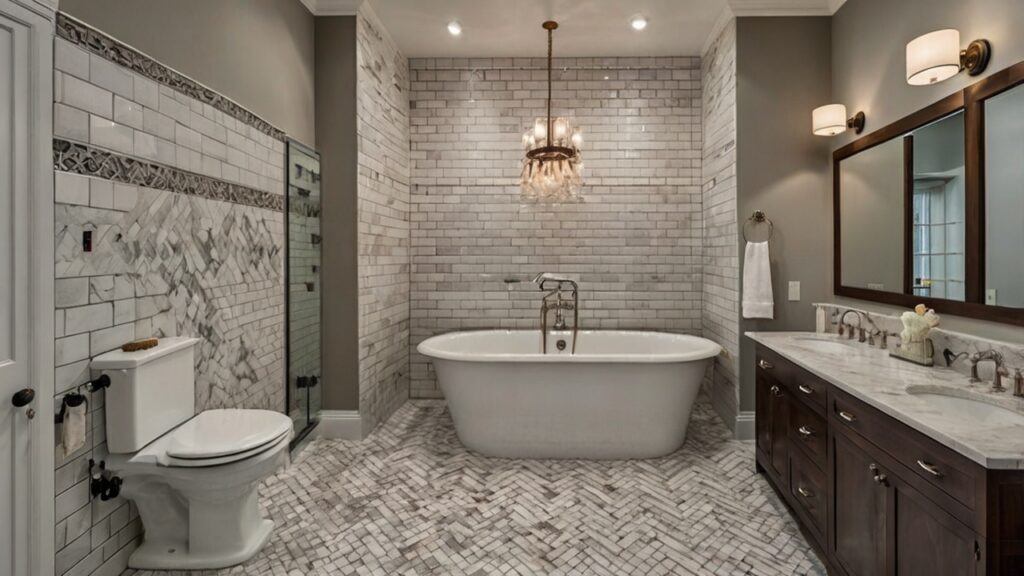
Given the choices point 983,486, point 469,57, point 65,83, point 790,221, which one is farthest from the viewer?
point 469,57

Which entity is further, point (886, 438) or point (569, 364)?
point (569, 364)

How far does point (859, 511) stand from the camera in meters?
1.64

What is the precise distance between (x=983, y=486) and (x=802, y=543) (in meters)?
1.21

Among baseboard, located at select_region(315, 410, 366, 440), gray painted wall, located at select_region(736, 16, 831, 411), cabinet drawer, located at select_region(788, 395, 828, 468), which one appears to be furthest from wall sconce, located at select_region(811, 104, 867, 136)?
baseboard, located at select_region(315, 410, 366, 440)

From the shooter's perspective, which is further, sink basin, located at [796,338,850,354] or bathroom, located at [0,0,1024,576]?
sink basin, located at [796,338,850,354]

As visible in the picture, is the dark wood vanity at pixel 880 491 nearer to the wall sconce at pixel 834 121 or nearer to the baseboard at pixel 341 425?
the wall sconce at pixel 834 121

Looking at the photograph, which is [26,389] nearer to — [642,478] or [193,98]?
[193,98]

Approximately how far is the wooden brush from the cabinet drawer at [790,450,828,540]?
273 centimetres

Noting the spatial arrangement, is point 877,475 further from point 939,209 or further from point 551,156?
point 551,156

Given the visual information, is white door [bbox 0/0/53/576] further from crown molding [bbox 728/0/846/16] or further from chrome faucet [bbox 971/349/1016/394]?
crown molding [bbox 728/0/846/16]

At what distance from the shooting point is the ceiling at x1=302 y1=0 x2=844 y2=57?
3.24m

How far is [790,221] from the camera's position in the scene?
3258mm

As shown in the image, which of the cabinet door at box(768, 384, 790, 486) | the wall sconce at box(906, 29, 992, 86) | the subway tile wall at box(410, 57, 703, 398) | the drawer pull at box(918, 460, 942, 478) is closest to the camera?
the drawer pull at box(918, 460, 942, 478)

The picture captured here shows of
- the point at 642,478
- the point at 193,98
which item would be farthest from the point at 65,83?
the point at 642,478
